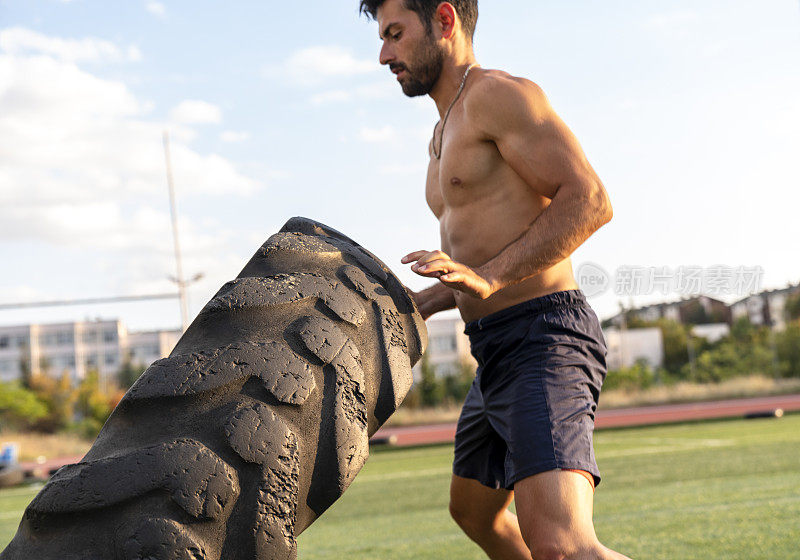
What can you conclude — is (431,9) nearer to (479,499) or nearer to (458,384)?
(479,499)

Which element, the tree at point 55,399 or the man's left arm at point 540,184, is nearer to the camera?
the man's left arm at point 540,184

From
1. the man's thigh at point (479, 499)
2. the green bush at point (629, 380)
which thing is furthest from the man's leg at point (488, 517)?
the green bush at point (629, 380)

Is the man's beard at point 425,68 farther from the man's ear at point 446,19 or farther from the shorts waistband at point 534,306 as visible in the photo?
the shorts waistband at point 534,306

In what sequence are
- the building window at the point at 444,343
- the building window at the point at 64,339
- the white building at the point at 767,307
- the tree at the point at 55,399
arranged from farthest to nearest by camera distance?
the building window at the point at 64,339
the building window at the point at 444,343
the white building at the point at 767,307
the tree at the point at 55,399

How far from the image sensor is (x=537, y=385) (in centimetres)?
216

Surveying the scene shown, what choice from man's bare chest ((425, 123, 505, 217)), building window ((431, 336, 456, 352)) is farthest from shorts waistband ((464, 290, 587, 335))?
building window ((431, 336, 456, 352))

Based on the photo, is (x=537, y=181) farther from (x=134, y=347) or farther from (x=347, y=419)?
(x=134, y=347)

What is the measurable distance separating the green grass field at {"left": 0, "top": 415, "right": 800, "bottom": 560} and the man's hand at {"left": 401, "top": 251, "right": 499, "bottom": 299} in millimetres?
2163

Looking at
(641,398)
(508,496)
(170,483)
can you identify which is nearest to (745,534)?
(508,496)

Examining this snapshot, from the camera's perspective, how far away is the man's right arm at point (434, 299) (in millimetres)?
2613

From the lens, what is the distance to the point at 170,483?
5.03ft

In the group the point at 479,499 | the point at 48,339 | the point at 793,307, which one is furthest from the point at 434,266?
the point at 48,339

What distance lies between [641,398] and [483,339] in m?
25.4

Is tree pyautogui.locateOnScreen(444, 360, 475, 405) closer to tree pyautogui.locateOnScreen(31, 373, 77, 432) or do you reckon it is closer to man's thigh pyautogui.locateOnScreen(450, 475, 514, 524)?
tree pyautogui.locateOnScreen(31, 373, 77, 432)
